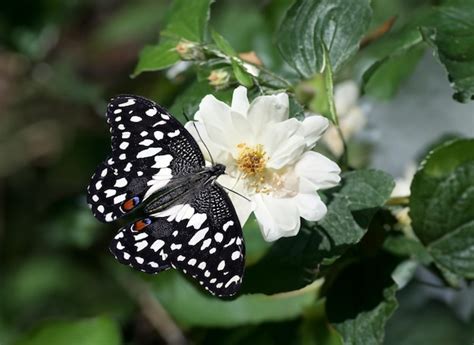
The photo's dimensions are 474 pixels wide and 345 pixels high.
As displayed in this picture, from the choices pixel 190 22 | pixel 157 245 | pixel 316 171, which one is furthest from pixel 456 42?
pixel 157 245

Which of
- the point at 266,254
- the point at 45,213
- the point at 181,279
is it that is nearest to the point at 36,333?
the point at 181,279

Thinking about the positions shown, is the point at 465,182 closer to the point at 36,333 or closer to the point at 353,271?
the point at 353,271

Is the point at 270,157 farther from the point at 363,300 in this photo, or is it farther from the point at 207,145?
the point at 363,300

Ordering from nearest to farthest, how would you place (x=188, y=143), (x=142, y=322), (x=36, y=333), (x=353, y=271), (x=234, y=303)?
(x=188, y=143), (x=353, y=271), (x=36, y=333), (x=234, y=303), (x=142, y=322)

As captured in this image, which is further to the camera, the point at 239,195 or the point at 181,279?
the point at 181,279

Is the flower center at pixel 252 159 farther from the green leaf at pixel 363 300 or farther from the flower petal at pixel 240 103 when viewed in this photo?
the green leaf at pixel 363 300

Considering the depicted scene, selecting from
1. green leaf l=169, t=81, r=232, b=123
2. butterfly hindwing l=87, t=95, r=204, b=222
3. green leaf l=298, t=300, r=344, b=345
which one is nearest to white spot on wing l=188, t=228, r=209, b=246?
butterfly hindwing l=87, t=95, r=204, b=222

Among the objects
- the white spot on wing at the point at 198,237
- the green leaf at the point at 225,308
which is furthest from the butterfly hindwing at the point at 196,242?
the green leaf at the point at 225,308
